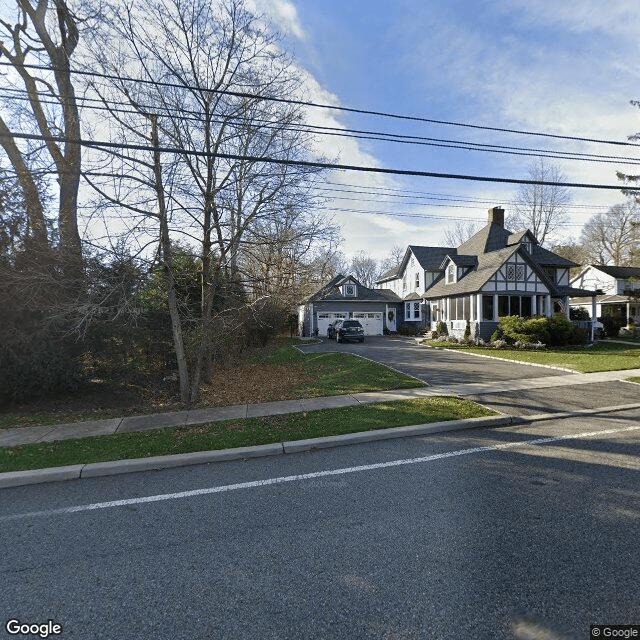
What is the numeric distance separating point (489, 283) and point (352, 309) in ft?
42.3

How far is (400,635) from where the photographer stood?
2.17 m

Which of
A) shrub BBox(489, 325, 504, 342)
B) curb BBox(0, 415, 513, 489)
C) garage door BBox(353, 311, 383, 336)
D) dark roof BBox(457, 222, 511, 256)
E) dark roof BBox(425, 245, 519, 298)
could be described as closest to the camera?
curb BBox(0, 415, 513, 489)

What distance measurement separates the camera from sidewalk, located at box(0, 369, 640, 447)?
21.6 feet

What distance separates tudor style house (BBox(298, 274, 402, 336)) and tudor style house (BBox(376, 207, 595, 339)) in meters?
1.68

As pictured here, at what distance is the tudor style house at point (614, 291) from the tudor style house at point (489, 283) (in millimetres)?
11506

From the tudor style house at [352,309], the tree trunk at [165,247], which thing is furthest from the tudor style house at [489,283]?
the tree trunk at [165,247]

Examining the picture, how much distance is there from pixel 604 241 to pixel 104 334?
204 feet

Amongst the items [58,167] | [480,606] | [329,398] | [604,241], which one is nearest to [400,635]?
[480,606]

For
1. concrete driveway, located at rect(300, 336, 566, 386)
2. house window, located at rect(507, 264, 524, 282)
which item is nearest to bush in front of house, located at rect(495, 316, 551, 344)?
house window, located at rect(507, 264, 524, 282)

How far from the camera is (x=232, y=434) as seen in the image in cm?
608

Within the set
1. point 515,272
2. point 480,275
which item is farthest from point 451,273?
point 515,272

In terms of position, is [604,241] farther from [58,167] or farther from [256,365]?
[58,167]

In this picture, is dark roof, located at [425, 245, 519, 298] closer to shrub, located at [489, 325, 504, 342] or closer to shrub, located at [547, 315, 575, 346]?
shrub, located at [489, 325, 504, 342]

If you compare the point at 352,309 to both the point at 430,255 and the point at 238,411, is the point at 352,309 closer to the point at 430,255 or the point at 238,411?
the point at 430,255
